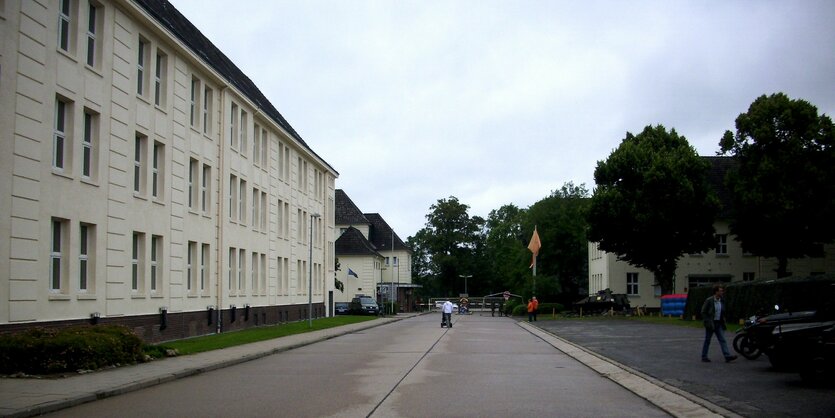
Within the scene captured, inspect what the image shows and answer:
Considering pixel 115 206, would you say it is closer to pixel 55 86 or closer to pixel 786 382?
pixel 55 86

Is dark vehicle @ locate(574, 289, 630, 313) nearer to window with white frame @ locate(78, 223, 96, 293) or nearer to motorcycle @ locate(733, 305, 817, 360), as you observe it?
motorcycle @ locate(733, 305, 817, 360)

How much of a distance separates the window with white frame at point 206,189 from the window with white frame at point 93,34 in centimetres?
1029

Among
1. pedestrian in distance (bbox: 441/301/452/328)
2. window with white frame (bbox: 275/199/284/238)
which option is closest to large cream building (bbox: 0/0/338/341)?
window with white frame (bbox: 275/199/284/238)

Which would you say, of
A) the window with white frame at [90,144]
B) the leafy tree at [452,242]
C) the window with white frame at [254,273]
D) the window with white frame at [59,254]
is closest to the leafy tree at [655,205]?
the window with white frame at [254,273]

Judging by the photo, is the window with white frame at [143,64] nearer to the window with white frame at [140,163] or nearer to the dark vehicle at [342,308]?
the window with white frame at [140,163]

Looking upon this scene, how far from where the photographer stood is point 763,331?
1675 cm

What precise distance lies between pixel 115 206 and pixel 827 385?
1935 cm

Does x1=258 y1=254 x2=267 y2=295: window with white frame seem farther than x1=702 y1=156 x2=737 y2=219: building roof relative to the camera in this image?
No

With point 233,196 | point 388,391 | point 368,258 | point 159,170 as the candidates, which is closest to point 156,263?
point 159,170

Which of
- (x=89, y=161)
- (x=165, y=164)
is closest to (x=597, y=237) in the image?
(x=165, y=164)

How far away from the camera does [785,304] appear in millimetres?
31109

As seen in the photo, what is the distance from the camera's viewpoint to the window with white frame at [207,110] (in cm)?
3419

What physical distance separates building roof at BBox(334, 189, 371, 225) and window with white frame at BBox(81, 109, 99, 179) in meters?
77.0

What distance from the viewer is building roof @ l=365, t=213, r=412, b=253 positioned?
359 ft
